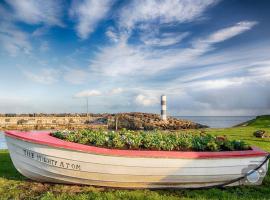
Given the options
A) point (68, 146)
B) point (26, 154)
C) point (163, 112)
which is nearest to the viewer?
point (68, 146)

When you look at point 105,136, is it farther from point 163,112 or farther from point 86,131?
point 163,112

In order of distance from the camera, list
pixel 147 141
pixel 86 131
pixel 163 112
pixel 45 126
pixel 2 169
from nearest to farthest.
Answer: pixel 147 141 < pixel 86 131 < pixel 2 169 < pixel 163 112 < pixel 45 126

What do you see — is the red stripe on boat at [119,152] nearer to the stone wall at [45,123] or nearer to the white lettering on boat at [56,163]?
the white lettering on boat at [56,163]

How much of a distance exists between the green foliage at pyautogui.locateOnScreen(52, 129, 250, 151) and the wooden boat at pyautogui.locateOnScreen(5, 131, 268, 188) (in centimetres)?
52

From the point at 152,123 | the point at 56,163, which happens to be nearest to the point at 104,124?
the point at 152,123

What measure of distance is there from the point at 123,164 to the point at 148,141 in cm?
117

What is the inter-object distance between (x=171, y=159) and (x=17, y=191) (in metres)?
4.13

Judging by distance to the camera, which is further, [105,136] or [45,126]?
[45,126]

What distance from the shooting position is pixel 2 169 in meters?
10.1

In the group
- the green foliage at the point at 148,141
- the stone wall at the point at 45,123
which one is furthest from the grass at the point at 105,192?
the stone wall at the point at 45,123

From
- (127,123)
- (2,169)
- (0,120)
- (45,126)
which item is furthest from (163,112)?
(0,120)

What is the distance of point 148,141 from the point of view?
8.11 m

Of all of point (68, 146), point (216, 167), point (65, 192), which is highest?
point (68, 146)

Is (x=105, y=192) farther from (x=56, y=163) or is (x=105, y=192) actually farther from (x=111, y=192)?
(x=56, y=163)
